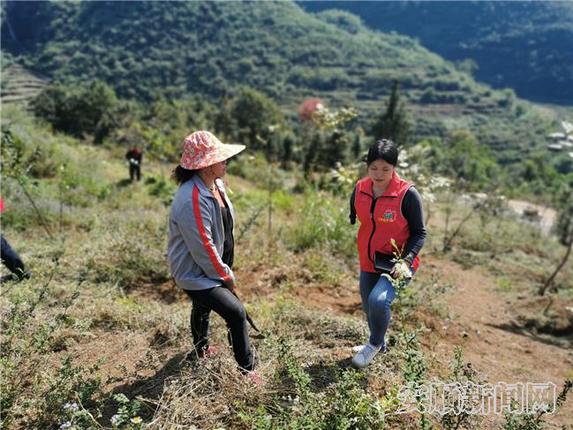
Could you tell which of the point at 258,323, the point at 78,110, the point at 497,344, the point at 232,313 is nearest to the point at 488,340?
the point at 497,344

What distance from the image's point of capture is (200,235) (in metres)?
2.50

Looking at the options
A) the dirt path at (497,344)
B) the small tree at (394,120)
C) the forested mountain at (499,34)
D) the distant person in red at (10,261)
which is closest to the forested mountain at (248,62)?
the forested mountain at (499,34)

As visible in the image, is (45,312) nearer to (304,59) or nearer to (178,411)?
(178,411)

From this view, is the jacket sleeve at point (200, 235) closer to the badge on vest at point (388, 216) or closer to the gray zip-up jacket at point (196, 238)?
the gray zip-up jacket at point (196, 238)

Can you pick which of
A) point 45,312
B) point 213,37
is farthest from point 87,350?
point 213,37

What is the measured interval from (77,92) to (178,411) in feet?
104

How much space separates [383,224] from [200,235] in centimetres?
111

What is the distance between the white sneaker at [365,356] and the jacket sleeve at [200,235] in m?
1.05

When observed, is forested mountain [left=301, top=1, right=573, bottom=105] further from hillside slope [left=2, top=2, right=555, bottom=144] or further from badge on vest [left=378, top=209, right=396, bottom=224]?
badge on vest [left=378, top=209, right=396, bottom=224]

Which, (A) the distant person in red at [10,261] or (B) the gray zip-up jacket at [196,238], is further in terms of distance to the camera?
(A) the distant person in red at [10,261]

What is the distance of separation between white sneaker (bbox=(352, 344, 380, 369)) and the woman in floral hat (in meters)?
0.68

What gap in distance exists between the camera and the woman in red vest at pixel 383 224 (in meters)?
2.76

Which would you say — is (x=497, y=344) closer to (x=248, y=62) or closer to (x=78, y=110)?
(x=78, y=110)

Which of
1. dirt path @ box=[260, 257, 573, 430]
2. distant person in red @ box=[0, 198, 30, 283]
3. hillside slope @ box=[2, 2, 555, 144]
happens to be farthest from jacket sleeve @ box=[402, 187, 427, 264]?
hillside slope @ box=[2, 2, 555, 144]
